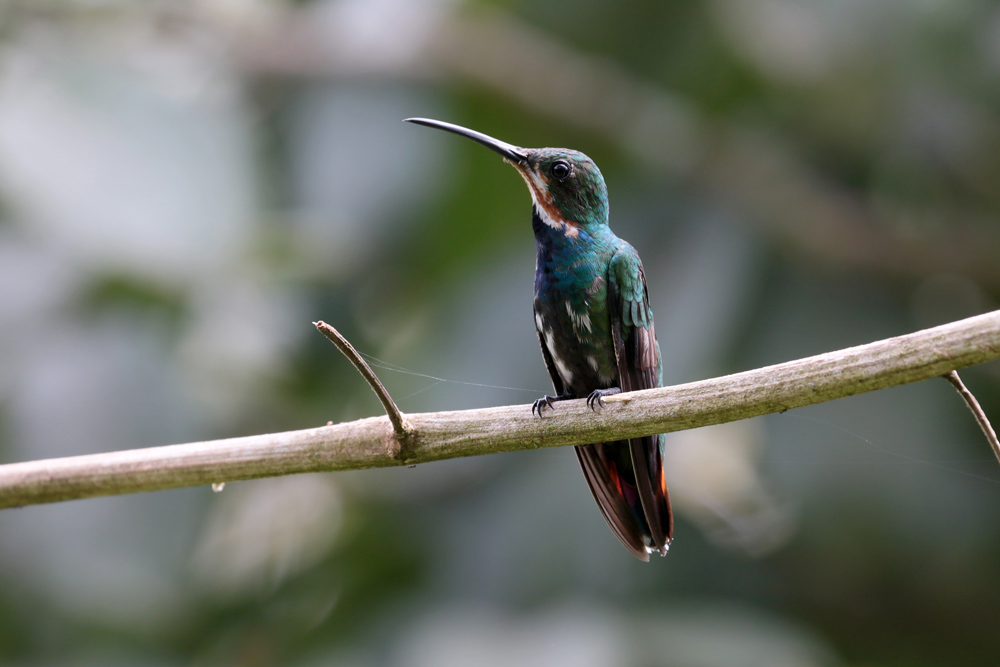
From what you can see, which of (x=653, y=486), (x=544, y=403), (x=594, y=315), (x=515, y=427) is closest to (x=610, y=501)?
(x=653, y=486)

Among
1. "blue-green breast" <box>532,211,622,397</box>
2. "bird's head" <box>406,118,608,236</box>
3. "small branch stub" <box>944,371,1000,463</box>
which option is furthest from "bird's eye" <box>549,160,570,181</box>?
"small branch stub" <box>944,371,1000,463</box>

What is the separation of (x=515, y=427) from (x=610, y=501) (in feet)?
2.32

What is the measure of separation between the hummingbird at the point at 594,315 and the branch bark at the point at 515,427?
1.31 ft

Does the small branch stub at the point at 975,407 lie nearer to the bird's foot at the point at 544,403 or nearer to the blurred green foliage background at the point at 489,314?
the bird's foot at the point at 544,403

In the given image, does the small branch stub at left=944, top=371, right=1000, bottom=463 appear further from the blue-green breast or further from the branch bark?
the blue-green breast

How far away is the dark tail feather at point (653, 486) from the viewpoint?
2498 millimetres

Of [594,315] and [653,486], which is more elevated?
[594,315]

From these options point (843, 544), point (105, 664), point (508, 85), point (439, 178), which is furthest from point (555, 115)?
point (105, 664)

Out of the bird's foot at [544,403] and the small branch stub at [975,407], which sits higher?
the small branch stub at [975,407]

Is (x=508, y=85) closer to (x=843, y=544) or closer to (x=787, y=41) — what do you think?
(x=787, y=41)

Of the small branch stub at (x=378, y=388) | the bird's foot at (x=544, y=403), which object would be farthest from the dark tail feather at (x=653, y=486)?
the small branch stub at (x=378, y=388)

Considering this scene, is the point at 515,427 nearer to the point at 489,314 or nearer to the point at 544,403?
the point at 544,403

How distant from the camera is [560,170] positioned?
111 inches

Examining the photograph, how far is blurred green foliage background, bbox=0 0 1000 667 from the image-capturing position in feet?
15.4
